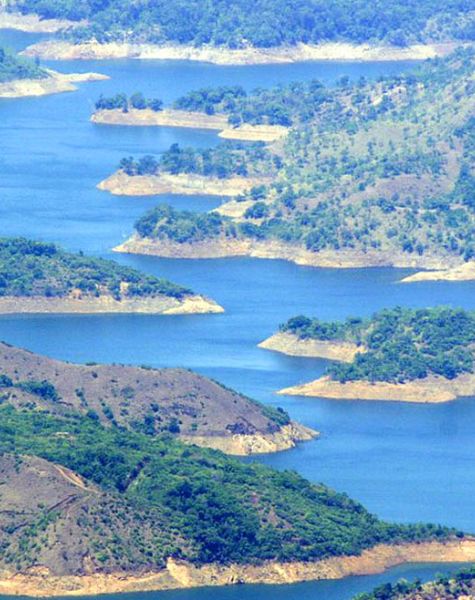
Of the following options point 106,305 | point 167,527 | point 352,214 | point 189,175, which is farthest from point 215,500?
point 189,175

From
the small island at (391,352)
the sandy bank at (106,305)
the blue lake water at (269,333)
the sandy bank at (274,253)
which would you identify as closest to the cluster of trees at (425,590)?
the blue lake water at (269,333)

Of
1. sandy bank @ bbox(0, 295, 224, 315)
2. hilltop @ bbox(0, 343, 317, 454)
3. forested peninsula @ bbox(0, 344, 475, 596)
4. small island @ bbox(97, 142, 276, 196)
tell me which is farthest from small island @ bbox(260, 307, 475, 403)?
small island @ bbox(97, 142, 276, 196)

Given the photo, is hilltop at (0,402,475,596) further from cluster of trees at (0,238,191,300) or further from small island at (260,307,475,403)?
cluster of trees at (0,238,191,300)

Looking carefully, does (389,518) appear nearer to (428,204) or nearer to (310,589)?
(310,589)

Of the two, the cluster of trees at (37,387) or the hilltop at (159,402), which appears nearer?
the cluster of trees at (37,387)

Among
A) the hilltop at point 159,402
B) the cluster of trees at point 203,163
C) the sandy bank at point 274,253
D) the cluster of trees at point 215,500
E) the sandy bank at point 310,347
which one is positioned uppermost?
the cluster of trees at point 215,500

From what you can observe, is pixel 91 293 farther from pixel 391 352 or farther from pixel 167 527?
pixel 167 527

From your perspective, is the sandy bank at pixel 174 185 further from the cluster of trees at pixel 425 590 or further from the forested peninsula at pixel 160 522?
the cluster of trees at pixel 425 590
